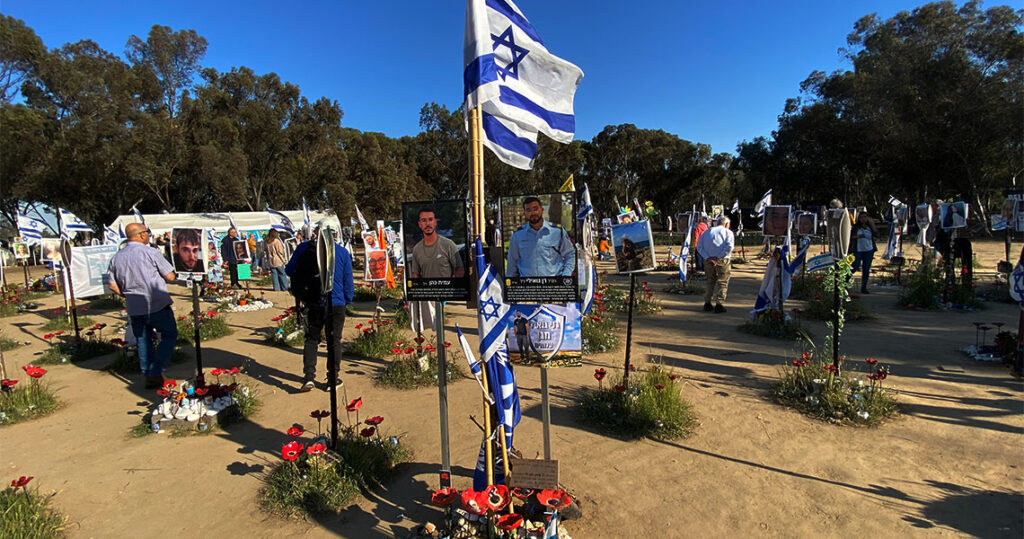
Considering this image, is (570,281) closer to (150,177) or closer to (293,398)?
(293,398)

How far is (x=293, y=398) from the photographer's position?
18.1 feet

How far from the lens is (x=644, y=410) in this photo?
14.4 ft

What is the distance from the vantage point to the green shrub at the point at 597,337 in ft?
23.3

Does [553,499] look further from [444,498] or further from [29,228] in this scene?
[29,228]

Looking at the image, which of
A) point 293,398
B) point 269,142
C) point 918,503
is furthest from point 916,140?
point 269,142

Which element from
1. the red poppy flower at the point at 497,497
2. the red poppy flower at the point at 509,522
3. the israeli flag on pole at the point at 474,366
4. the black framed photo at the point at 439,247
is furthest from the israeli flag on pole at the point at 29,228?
the red poppy flower at the point at 509,522

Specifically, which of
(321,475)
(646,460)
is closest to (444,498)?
(321,475)

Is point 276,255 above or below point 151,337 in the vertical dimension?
above

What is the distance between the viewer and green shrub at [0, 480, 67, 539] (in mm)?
2924

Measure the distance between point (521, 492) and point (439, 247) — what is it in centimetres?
156

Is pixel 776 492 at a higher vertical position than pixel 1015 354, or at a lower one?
lower

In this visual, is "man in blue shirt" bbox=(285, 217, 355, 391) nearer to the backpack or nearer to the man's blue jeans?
the backpack

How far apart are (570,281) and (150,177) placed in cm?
3448

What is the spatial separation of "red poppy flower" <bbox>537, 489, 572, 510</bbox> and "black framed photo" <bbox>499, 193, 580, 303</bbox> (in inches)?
44.0
